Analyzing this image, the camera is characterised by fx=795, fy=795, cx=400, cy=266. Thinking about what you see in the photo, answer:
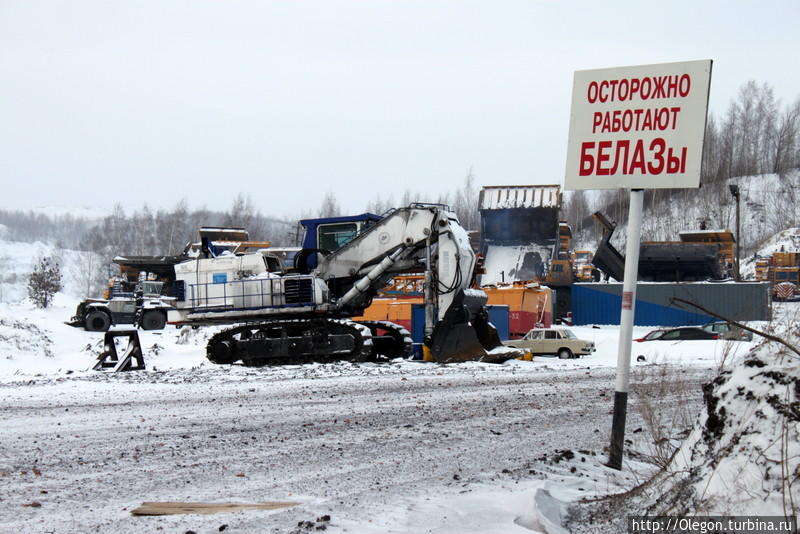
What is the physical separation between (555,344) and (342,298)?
30.6 ft

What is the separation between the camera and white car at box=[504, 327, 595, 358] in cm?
2620

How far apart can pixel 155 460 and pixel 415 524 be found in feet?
10.2

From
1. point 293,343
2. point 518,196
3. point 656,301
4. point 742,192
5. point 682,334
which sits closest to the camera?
point 293,343

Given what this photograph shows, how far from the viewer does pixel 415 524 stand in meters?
4.98

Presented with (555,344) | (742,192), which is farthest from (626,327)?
(742,192)

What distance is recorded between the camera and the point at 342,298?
2019 cm

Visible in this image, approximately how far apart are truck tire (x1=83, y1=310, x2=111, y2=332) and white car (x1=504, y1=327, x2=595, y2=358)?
22.7 m

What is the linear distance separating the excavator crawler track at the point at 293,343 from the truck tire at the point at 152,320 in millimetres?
21687

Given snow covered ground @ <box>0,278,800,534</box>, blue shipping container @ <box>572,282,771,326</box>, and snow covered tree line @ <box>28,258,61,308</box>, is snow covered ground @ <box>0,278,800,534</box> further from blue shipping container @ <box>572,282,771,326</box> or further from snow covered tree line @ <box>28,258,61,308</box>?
snow covered tree line @ <box>28,258,61,308</box>

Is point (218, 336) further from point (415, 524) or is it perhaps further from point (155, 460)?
point (415, 524)

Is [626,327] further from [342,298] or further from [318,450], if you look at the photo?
[342,298]

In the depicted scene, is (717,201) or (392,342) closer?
(392,342)

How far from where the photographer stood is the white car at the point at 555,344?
26203mm

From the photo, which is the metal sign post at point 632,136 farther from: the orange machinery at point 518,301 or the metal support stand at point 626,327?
the orange machinery at point 518,301
